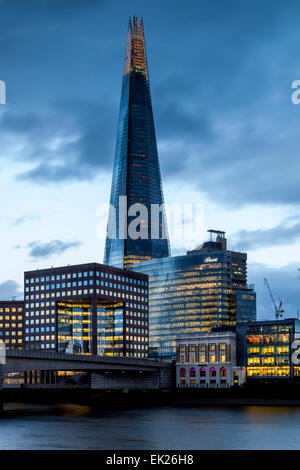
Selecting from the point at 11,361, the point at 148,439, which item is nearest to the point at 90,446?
the point at 148,439

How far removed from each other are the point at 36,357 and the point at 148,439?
76.6m

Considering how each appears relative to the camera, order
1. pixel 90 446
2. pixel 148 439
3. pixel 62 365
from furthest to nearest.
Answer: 1. pixel 62 365
2. pixel 148 439
3. pixel 90 446

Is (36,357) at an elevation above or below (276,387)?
above

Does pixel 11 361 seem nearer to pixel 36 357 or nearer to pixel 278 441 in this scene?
pixel 36 357

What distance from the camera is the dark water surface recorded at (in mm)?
81875

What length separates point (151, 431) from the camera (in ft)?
322

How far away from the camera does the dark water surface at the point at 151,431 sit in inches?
3223
